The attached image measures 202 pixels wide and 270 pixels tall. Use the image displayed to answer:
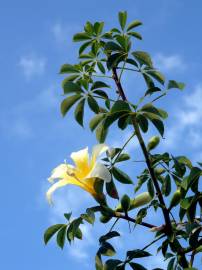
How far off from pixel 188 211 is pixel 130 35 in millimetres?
1130

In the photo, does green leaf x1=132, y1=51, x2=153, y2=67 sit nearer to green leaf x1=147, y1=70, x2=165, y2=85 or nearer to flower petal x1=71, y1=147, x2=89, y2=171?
green leaf x1=147, y1=70, x2=165, y2=85

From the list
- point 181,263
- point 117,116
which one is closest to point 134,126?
point 117,116

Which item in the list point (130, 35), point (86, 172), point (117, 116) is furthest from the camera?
point (130, 35)

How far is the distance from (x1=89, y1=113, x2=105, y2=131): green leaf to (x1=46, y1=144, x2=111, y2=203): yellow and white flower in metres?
0.12

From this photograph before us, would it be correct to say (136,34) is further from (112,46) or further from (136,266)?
(136,266)

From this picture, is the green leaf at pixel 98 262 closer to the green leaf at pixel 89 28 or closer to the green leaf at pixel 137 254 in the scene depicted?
the green leaf at pixel 137 254

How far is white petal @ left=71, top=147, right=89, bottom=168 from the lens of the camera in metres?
2.65

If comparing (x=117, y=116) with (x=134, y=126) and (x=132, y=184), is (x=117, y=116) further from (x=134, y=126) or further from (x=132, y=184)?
(x=132, y=184)

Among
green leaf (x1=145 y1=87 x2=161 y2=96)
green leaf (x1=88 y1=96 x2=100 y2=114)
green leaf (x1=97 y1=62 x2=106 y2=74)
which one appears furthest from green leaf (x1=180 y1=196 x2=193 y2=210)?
green leaf (x1=97 y1=62 x2=106 y2=74)

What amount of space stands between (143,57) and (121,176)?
24.7 inches

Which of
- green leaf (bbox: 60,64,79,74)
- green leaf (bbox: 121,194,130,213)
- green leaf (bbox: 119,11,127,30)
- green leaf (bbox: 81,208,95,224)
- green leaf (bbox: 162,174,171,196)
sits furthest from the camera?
green leaf (bbox: 119,11,127,30)

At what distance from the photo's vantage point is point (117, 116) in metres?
2.45

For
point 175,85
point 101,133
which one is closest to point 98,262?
point 101,133

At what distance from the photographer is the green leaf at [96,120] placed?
267 cm
